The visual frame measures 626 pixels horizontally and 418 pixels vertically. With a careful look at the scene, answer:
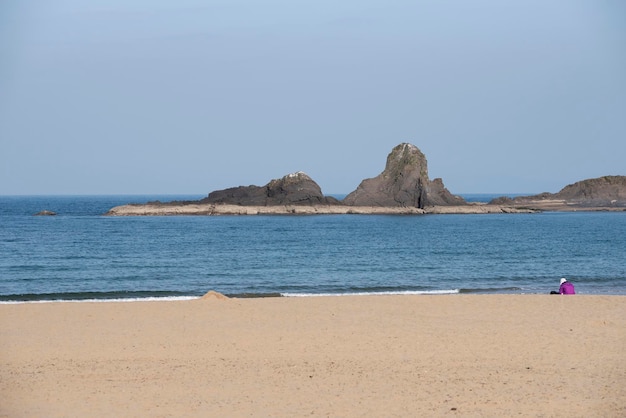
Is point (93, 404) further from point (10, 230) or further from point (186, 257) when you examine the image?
point (10, 230)

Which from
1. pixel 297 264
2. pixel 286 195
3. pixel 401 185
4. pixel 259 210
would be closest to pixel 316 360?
pixel 297 264

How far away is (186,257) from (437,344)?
97.5 feet

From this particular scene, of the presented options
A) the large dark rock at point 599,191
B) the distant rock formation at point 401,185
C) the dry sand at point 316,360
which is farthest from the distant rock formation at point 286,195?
the dry sand at point 316,360

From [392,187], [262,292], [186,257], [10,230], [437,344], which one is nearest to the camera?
[437,344]

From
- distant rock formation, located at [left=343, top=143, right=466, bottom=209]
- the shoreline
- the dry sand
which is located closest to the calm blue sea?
the dry sand

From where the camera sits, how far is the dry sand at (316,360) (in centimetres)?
1105

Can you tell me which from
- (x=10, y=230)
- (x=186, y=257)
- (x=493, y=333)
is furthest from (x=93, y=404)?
(x=10, y=230)

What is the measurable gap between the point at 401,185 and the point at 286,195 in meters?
18.8

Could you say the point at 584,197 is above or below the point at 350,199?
above

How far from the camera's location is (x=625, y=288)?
29094mm

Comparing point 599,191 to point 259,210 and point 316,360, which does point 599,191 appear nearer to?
point 259,210

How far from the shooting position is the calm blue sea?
29812mm

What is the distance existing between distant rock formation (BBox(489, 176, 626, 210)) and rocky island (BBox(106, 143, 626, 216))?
2066 centimetres

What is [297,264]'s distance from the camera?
39312 mm
